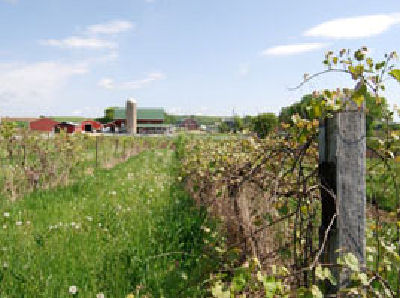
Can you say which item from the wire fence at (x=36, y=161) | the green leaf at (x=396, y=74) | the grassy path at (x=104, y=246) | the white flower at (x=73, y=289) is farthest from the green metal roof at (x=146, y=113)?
the green leaf at (x=396, y=74)

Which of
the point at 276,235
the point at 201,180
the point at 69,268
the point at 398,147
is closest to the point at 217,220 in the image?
the point at 201,180

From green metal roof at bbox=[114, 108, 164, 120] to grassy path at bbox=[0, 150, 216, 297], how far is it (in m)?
71.9

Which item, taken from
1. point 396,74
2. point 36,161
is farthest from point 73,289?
point 36,161

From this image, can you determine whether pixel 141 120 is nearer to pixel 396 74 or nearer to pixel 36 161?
pixel 36 161

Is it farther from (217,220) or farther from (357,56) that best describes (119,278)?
(357,56)

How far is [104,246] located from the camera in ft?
15.8

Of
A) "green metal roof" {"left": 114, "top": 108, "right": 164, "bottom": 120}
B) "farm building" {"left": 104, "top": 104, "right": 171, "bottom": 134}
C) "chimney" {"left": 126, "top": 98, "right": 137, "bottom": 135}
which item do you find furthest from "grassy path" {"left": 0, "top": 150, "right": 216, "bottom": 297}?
"green metal roof" {"left": 114, "top": 108, "right": 164, "bottom": 120}

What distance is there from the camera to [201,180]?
5645mm

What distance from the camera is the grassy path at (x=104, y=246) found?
3765mm

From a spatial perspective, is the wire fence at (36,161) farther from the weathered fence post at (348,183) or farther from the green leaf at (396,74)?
the green leaf at (396,74)

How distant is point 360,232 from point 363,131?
53cm

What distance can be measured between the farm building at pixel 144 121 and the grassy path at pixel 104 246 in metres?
68.1

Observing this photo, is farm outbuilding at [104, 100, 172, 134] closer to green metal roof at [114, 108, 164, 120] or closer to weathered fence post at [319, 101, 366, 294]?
green metal roof at [114, 108, 164, 120]

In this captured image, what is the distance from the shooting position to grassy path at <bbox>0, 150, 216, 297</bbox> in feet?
12.4
